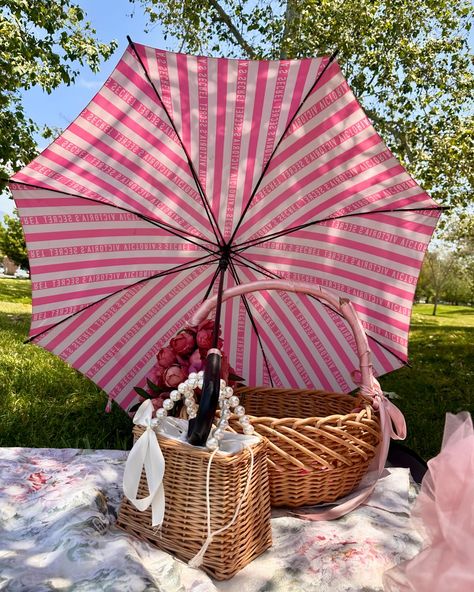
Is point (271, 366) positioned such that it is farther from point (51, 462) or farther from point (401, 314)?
point (51, 462)

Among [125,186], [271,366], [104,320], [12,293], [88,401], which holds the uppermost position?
[125,186]

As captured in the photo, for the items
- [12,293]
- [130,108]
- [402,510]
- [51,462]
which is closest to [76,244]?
[130,108]

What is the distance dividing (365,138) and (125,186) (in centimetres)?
96

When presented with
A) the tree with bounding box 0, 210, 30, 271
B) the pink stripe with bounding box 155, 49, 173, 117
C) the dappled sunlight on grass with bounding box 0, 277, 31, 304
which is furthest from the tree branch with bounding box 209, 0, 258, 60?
the tree with bounding box 0, 210, 30, 271

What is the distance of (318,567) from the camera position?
1644 millimetres

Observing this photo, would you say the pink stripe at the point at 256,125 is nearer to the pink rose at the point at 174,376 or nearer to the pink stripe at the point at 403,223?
the pink stripe at the point at 403,223

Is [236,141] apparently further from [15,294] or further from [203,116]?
[15,294]

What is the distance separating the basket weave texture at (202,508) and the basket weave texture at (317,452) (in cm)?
20

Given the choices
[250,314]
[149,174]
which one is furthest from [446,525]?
[149,174]

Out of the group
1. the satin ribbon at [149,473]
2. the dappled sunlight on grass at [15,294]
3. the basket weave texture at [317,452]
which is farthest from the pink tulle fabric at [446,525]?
the dappled sunlight on grass at [15,294]

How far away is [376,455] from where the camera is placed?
2086 millimetres

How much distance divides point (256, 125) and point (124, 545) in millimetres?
1508

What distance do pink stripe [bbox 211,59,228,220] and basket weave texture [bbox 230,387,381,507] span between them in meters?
0.91

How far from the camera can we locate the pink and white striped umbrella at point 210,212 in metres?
2.10
